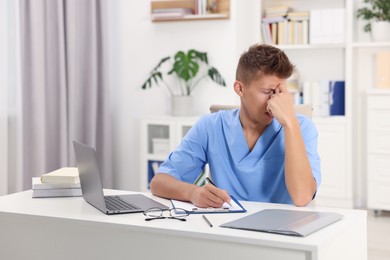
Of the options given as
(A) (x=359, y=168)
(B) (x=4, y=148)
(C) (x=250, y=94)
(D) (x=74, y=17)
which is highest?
(D) (x=74, y=17)

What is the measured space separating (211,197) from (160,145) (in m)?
2.92

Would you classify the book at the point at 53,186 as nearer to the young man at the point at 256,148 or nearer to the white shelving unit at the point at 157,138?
the young man at the point at 256,148

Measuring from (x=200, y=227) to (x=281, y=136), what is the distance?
0.66m

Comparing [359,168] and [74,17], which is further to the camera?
[359,168]

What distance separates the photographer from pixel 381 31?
4.78 metres

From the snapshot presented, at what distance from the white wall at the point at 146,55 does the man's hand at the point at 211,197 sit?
293 cm

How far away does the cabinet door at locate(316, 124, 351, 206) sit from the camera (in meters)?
4.84

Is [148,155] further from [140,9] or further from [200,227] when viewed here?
[200,227]

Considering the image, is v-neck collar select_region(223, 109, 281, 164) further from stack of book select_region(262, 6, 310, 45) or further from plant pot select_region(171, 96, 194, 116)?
stack of book select_region(262, 6, 310, 45)

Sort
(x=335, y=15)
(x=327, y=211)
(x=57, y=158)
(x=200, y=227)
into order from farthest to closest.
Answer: (x=335, y=15) → (x=57, y=158) → (x=327, y=211) → (x=200, y=227)

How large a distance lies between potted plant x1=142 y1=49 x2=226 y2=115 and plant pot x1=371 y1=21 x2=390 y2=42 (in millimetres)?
1220

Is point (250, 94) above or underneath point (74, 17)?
underneath

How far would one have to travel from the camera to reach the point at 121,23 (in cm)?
522

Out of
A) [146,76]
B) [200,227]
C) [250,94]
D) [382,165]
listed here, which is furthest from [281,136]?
[146,76]
